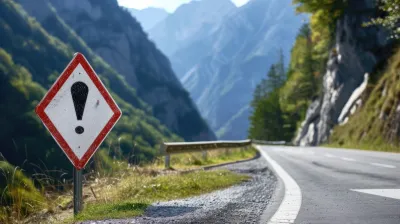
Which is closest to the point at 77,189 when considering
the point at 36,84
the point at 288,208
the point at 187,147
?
the point at 288,208

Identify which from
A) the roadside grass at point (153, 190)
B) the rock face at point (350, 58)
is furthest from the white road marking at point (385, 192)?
the rock face at point (350, 58)

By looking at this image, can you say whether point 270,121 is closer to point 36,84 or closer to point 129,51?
point 36,84

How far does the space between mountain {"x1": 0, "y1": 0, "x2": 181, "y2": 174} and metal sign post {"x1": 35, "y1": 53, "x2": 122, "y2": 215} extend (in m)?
48.1

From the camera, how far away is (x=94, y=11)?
182 m

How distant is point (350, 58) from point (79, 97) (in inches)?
1487

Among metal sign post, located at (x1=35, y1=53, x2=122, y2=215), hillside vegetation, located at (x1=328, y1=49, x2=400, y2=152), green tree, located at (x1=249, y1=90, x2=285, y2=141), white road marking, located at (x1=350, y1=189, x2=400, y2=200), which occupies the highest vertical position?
metal sign post, located at (x1=35, y1=53, x2=122, y2=215)

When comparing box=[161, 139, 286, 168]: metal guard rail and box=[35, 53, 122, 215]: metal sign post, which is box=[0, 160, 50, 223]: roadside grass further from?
box=[161, 139, 286, 168]: metal guard rail

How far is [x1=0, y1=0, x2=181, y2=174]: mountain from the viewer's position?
86388 mm

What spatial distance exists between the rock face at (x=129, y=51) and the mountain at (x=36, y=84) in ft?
34.7

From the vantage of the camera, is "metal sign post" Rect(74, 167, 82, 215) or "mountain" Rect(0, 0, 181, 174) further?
"mountain" Rect(0, 0, 181, 174)

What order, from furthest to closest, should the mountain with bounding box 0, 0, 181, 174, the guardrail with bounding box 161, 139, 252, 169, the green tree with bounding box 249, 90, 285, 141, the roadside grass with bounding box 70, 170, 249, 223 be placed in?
1. the green tree with bounding box 249, 90, 285, 141
2. the mountain with bounding box 0, 0, 181, 174
3. the guardrail with bounding box 161, 139, 252, 169
4. the roadside grass with bounding box 70, 170, 249, 223

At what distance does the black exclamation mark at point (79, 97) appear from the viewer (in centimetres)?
502

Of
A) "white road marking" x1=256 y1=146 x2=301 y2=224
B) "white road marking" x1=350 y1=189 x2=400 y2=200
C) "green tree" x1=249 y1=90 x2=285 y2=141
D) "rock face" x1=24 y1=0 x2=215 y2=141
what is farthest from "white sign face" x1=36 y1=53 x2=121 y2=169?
"rock face" x1=24 y1=0 x2=215 y2=141

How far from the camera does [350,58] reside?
39.9 metres
